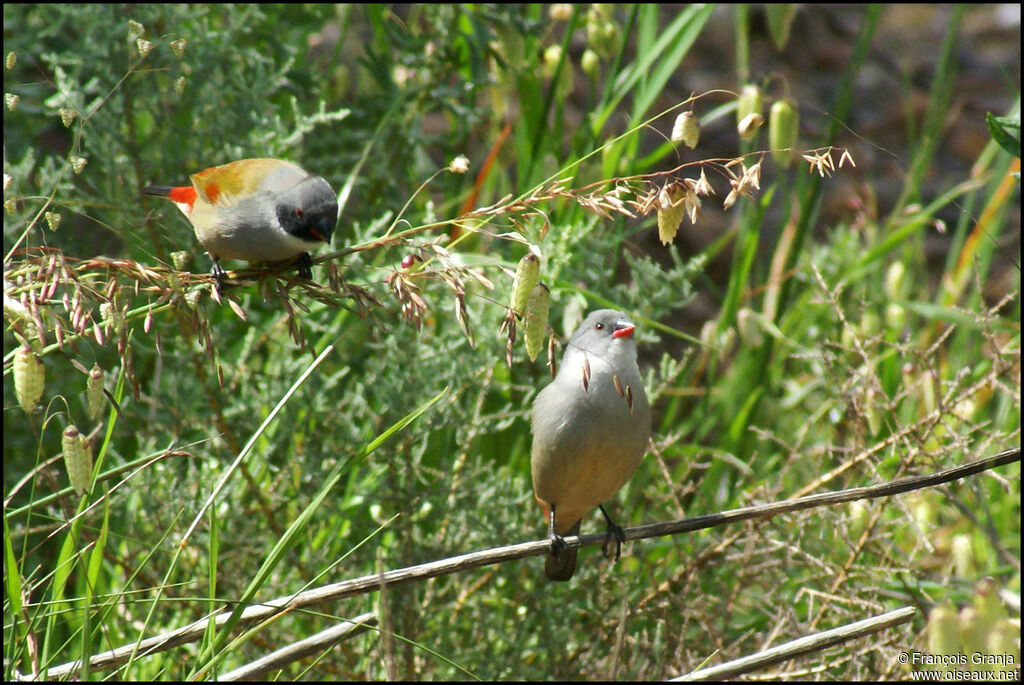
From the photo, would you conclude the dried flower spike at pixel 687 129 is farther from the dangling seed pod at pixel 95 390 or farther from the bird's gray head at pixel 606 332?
the dangling seed pod at pixel 95 390

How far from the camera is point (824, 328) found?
3584 mm

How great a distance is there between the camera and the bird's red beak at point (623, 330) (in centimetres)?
226

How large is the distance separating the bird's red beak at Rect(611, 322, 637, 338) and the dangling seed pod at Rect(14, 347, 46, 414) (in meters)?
1.25

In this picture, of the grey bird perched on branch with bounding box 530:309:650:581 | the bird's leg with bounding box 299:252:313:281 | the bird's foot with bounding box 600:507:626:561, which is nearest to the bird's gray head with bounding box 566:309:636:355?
the grey bird perched on branch with bounding box 530:309:650:581

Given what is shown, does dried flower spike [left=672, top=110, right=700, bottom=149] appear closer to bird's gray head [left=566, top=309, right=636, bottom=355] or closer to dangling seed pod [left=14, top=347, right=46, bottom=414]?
bird's gray head [left=566, top=309, right=636, bottom=355]

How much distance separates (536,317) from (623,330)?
2.49 feet

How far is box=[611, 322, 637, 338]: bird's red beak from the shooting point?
2258 mm

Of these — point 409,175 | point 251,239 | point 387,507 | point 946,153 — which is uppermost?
point 251,239

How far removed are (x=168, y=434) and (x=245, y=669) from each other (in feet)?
3.81

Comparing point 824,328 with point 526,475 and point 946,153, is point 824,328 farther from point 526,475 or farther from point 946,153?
point 946,153

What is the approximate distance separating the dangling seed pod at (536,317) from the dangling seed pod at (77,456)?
632 mm

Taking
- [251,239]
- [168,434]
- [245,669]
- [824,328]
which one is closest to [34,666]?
[245,669]

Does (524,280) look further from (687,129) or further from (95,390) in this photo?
(95,390)

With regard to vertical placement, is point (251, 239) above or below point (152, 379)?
above
